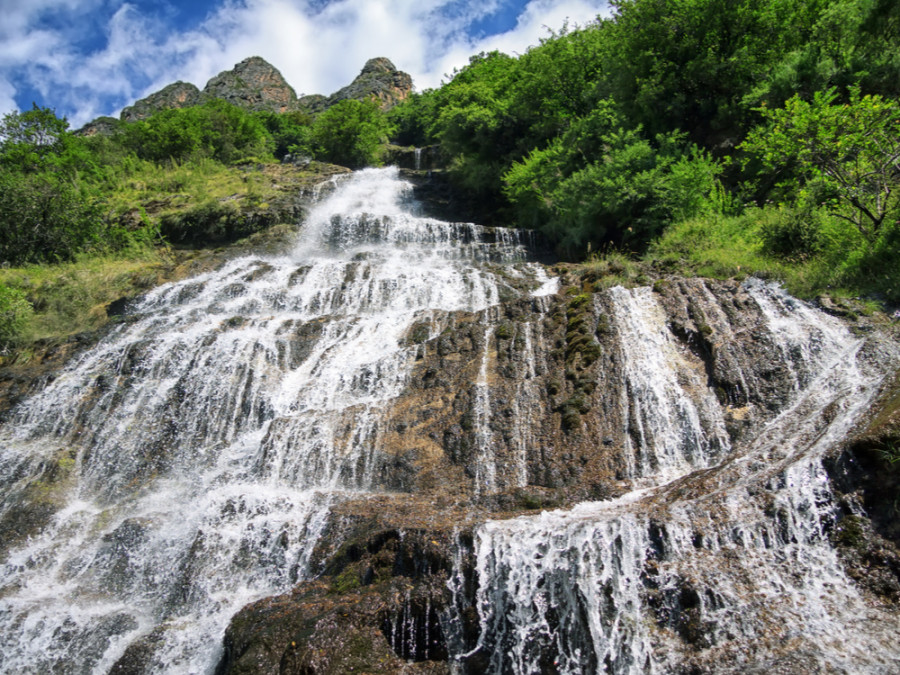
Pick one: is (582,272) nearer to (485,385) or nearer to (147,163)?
(485,385)

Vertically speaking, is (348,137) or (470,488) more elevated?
(348,137)

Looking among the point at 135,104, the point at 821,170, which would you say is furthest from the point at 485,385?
the point at 135,104

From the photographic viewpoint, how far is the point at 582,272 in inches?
541

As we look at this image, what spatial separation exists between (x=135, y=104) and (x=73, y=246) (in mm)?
72164

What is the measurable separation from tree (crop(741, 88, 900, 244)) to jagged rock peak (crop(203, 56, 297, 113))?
80646 millimetres

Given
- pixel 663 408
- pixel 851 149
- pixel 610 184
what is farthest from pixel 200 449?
pixel 851 149

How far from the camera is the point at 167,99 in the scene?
79812mm

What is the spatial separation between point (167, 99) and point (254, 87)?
1288 cm

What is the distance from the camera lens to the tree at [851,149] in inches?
388

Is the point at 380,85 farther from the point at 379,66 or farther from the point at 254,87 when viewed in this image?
the point at 254,87

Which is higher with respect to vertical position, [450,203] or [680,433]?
[450,203]

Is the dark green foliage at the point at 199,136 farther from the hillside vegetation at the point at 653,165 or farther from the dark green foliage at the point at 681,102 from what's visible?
the dark green foliage at the point at 681,102

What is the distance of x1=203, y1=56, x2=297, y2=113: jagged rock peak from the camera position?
79562 millimetres

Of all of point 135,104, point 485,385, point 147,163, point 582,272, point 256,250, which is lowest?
point 485,385
